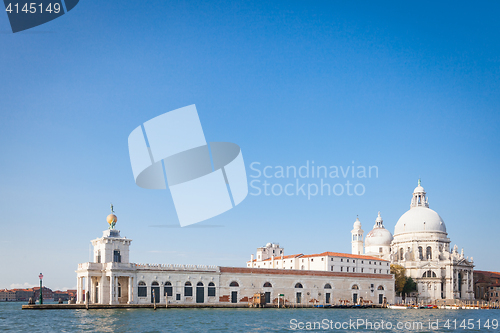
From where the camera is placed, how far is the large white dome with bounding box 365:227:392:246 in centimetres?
9669

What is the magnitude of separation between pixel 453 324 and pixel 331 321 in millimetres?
9591

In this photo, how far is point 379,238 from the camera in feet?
318

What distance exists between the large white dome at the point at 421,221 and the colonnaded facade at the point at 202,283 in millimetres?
20597

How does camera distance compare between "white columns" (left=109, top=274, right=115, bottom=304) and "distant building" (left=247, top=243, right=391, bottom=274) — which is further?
"distant building" (left=247, top=243, right=391, bottom=274)

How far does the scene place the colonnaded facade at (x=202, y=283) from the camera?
54.2 metres

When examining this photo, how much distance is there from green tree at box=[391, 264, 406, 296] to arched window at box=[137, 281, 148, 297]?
40537mm

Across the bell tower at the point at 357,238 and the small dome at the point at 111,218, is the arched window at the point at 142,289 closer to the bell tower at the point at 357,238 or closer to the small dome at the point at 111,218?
the small dome at the point at 111,218

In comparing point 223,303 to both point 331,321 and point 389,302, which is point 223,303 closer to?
point 331,321

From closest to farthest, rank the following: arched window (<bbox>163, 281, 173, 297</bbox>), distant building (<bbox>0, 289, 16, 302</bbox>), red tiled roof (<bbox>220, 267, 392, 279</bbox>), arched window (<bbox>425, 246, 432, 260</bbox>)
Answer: arched window (<bbox>163, 281, 173, 297</bbox>)
red tiled roof (<bbox>220, 267, 392, 279</bbox>)
arched window (<bbox>425, 246, 432, 260</bbox>)
distant building (<bbox>0, 289, 16, 302</bbox>)

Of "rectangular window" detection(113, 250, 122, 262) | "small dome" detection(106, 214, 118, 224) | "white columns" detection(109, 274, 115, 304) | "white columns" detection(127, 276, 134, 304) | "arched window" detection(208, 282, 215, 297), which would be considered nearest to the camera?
"white columns" detection(109, 274, 115, 304)

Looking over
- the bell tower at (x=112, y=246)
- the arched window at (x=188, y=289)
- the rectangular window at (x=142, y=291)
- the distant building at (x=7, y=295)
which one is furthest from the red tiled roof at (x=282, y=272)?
the distant building at (x=7, y=295)

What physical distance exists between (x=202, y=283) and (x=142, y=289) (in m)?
6.48

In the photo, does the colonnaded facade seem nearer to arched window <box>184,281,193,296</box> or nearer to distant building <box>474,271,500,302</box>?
arched window <box>184,281,193,296</box>

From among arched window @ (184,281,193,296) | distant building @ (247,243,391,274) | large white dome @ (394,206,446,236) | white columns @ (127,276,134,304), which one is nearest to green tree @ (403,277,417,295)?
distant building @ (247,243,391,274)
